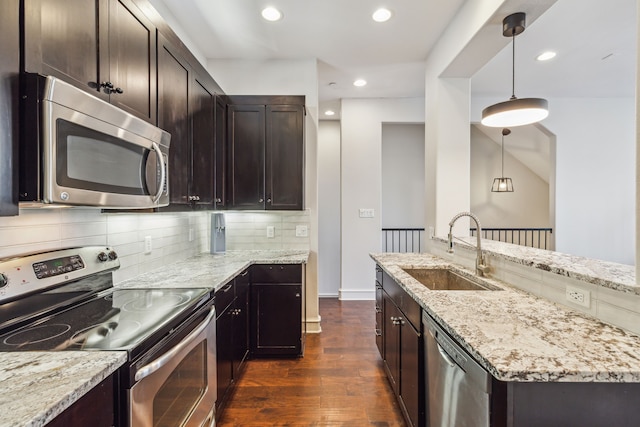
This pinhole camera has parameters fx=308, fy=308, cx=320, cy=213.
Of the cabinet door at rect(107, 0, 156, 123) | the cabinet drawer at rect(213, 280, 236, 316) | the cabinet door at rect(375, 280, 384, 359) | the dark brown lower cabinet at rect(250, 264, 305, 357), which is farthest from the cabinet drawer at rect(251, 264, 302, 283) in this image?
the cabinet door at rect(107, 0, 156, 123)

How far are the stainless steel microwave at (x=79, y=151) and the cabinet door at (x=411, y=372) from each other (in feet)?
5.15

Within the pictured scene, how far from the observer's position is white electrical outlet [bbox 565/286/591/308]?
130 cm

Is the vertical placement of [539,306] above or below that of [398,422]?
above

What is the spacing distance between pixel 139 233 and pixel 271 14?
2.02 metres

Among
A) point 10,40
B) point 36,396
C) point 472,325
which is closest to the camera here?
point 36,396

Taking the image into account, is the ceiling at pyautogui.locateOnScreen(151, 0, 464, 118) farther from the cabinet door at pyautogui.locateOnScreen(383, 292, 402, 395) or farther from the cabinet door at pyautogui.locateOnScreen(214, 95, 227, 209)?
the cabinet door at pyautogui.locateOnScreen(383, 292, 402, 395)

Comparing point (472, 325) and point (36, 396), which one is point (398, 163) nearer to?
point (472, 325)

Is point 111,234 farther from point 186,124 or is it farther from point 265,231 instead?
point 265,231

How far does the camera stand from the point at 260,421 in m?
2.01

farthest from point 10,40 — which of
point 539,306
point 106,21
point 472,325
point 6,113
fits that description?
point 539,306

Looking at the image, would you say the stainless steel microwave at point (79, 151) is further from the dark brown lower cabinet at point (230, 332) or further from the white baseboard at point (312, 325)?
the white baseboard at point (312, 325)


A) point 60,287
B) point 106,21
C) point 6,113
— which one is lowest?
point 60,287

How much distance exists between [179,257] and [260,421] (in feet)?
4.78

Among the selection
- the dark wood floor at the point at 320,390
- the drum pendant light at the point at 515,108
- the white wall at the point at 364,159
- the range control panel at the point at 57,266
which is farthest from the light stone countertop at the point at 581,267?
the white wall at the point at 364,159
